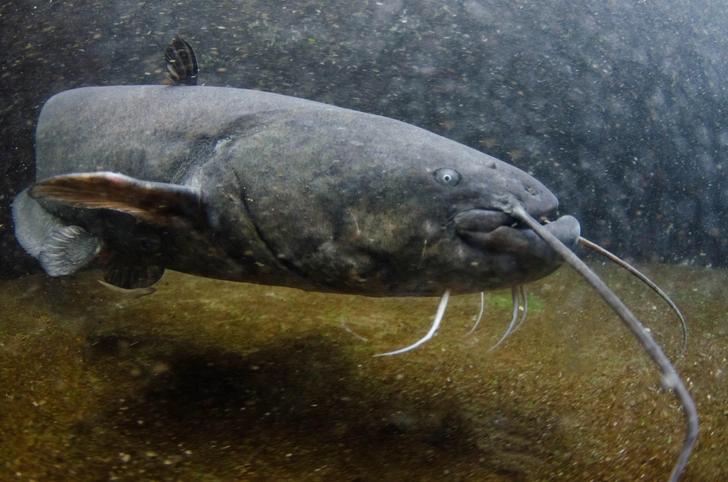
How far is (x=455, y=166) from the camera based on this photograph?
1.72m

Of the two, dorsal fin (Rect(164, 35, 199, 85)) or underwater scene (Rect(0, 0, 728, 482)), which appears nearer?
underwater scene (Rect(0, 0, 728, 482))

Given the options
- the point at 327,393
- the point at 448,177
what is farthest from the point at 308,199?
the point at 327,393

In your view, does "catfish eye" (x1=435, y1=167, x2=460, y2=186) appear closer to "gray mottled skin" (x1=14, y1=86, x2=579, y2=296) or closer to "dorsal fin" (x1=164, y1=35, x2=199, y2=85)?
"gray mottled skin" (x1=14, y1=86, x2=579, y2=296)

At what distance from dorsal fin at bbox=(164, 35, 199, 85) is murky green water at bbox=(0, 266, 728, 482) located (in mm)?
1335

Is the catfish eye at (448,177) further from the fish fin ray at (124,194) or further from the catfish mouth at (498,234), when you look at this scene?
the fish fin ray at (124,194)

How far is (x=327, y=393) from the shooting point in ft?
6.84

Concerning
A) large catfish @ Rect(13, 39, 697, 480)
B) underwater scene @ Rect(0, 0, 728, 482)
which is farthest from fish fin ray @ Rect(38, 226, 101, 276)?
large catfish @ Rect(13, 39, 697, 480)

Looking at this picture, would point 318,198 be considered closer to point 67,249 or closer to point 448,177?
point 448,177

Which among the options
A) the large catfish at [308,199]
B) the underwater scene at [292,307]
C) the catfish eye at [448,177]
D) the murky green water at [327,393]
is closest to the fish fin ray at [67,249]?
the underwater scene at [292,307]

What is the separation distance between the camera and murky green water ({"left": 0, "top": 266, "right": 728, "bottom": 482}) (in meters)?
1.64

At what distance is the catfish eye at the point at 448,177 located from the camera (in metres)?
1.68

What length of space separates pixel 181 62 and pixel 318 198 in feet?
4.20

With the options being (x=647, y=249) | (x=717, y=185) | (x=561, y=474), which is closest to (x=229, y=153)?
(x=561, y=474)

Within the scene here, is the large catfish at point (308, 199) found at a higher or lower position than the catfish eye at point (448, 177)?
lower
